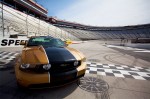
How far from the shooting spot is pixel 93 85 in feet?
9.91

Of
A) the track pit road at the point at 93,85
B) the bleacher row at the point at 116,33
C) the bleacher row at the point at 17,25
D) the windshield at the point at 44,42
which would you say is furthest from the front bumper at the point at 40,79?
the bleacher row at the point at 116,33

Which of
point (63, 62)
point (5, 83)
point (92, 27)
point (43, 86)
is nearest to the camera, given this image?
point (43, 86)

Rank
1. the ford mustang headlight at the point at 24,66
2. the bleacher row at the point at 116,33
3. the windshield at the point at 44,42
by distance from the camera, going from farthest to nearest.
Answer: the bleacher row at the point at 116,33
the windshield at the point at 44,42
the ford mustang headlight at the point at 24,66

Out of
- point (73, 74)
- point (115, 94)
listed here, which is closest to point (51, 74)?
point (73, 74)

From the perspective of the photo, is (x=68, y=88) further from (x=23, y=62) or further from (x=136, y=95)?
(x=136, y=95)

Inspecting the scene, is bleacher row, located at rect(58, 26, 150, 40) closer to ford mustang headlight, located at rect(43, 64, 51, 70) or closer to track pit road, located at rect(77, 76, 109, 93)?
track pit road, located at rect(77, 76, 109, 93)

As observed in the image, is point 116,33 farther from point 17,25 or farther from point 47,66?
point 47,66

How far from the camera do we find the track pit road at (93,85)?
2766 mm

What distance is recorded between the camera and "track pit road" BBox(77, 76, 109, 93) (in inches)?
109

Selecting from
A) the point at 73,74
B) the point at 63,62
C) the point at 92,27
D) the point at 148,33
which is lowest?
the point at 73,74

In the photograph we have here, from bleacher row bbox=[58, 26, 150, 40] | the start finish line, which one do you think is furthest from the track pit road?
bleacher row bbox=[58, 26, 150, 40]

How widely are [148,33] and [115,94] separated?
63054mm

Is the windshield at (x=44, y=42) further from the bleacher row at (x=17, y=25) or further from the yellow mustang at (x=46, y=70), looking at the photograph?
the bleacher row at (x=17, y=25)

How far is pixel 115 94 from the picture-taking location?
2.59 m
